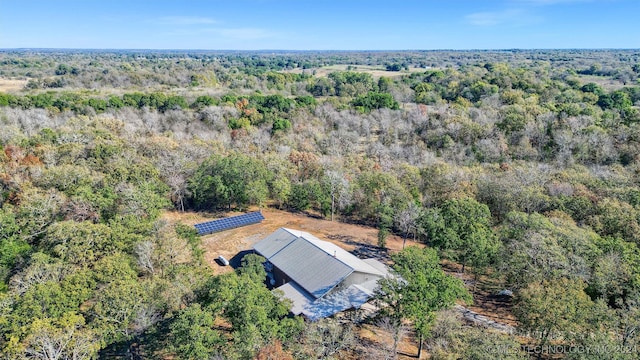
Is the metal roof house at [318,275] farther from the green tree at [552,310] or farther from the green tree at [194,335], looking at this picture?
the green tree at [552,310]

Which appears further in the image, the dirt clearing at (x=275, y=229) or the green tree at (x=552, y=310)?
the dirt clearing at (x=275, y=229)

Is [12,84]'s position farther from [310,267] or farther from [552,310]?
[552,310]

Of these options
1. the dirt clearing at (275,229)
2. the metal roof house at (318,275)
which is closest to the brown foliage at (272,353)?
the metal roof house at (318,275)

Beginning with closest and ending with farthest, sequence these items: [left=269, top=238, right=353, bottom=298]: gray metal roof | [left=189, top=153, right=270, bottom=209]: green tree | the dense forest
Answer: the dense forest, [left=269, top=238, right=353, bottom=298]: gray metal roof, [left=189, top=153, right=270, bottom=209]: green tree

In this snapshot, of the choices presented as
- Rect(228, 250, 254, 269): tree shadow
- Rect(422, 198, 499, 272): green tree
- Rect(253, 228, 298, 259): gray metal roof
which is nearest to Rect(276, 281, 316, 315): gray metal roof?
Rect(253, 228, 298, 259): gray metal roof

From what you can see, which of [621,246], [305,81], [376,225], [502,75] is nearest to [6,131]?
[376,225]

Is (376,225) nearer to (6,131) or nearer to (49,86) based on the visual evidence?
(6,131)

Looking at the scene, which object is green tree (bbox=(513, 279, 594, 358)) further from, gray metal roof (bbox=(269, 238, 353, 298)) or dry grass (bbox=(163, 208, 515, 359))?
gray metal roof (bbox=(269, 238, 353, 298))
